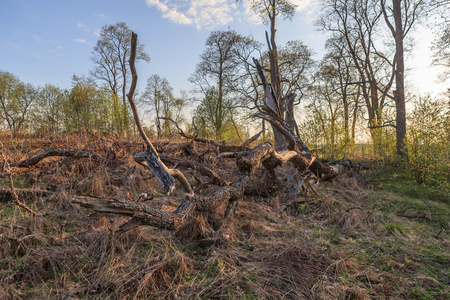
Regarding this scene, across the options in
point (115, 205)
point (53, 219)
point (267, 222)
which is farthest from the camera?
point (267, 222)

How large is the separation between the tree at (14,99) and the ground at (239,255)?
23.5m

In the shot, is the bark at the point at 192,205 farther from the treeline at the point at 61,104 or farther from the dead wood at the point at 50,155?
the treeline at the point at 61,104

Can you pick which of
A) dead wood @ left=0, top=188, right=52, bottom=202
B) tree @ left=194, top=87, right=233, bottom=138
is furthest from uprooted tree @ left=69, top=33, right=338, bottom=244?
tree @ left=194, top=87, right=233, bottom=138

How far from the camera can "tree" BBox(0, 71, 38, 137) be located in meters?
20.7

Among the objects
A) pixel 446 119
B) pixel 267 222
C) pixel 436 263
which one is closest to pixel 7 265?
pixel 267 222

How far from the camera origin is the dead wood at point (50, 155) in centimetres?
503

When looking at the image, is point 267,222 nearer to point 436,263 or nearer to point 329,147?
point 436,263

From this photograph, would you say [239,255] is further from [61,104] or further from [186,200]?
[61,104]

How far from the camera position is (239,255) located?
2541 mm

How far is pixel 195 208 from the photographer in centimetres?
282

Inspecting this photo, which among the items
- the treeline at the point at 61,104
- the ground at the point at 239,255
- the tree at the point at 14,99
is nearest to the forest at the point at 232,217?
the ground at the point at 239,255

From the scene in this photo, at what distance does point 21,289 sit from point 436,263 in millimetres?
4300

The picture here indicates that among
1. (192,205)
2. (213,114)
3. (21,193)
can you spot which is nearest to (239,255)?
(192,205)

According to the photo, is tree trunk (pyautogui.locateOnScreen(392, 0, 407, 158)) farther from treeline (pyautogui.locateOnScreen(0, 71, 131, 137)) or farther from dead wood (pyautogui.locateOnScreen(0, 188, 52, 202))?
treeline (pyautogui.locateOnScreen(0, 71, 131, 137))
